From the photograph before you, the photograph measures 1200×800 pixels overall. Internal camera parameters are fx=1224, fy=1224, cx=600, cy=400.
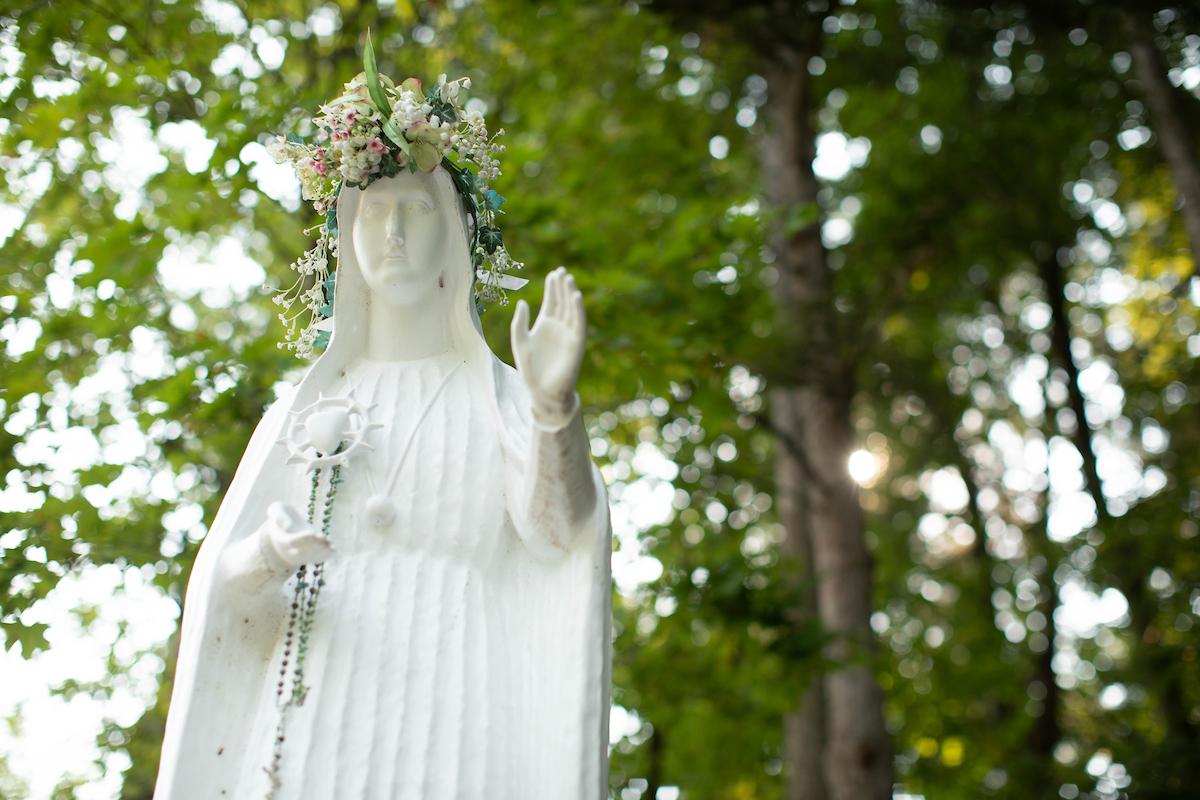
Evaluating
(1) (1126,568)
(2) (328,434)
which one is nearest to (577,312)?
(2) (328,434)

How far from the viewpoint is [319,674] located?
3.20 m

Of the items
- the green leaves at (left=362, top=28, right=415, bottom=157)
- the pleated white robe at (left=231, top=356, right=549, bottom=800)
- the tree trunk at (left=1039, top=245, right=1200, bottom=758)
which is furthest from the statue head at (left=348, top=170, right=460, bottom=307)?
the tree trunk at (left=1039, top=245, right=1200, bottom=758)

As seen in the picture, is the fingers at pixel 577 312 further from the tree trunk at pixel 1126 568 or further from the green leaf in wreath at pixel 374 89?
the tree trunk at pixel 1126 568

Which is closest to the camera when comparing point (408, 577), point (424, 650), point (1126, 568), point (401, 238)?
point (424, 650)

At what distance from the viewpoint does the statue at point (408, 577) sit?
307cm

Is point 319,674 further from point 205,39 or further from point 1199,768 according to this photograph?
point 1199,768

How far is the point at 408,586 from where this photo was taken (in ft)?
10.9

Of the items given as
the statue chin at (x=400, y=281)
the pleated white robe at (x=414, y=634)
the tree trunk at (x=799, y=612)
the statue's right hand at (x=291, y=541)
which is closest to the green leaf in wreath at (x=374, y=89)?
the statue chin at (x=400, y=281)

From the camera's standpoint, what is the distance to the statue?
3.07 m

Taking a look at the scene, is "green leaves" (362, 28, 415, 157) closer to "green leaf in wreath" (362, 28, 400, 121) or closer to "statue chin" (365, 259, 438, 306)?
"green leaf in wreath" (362, 28, 400, 121)

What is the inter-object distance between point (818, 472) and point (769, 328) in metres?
1.25

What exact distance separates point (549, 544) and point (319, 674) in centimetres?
70

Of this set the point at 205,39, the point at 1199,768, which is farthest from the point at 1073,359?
the point at 205,39

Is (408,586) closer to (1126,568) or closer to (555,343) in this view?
(555,343)
